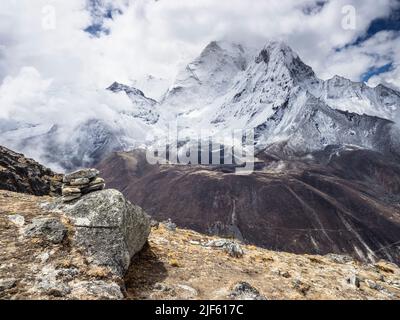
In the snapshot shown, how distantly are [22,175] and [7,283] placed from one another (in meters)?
21.6

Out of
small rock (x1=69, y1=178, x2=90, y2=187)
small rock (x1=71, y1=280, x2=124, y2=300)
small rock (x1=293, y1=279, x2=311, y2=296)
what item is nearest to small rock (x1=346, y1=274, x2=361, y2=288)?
small rock (x1=293, y1=279, x2=311, y2=296)

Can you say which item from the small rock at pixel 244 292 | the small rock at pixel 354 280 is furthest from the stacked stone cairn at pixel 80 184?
the small rock at pixel 354 280

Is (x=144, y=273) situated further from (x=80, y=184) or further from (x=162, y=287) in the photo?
(x=80, y=184)

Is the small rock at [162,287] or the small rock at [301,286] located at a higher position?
the small rock at [162,287]

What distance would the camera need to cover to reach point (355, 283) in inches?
765

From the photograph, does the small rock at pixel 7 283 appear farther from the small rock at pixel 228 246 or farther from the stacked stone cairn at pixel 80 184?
the small rock at pixel 228 246

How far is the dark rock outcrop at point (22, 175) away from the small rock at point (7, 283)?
58.6 ft

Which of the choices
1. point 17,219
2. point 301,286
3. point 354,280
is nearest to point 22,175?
point 17,219

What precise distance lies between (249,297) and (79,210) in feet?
25.0

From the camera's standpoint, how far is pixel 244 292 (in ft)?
50.7

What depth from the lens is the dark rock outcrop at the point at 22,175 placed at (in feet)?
97.9
